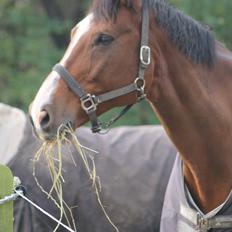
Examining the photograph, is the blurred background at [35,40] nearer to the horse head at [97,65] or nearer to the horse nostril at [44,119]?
the horse head at [97,65]

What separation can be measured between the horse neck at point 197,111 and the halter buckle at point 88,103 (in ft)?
0.79

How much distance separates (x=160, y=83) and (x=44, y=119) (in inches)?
18.1

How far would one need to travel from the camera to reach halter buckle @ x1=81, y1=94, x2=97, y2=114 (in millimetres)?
2264

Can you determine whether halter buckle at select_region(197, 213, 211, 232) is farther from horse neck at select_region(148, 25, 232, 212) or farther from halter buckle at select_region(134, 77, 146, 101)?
halter buckle at select_region(134, 77, 146, 101)

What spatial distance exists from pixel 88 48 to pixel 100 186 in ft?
2.92

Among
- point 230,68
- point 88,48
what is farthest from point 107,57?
point 230,68

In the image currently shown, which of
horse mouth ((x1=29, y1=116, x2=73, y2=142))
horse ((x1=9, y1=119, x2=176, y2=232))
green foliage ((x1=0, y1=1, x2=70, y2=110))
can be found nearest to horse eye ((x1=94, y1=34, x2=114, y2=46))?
horse mouth ((x1=29, y1=116, x2=73, y2=142))

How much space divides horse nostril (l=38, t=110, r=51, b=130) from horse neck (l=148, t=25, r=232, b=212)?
0.41 m

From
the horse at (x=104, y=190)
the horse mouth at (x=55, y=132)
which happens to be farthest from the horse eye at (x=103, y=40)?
the horse at (x=104, y=190)

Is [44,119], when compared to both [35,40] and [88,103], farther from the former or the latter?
[35,40]

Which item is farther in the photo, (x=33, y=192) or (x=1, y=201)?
(x=33, y=192)

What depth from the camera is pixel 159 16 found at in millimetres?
2355

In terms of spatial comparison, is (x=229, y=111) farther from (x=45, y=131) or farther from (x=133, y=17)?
(x=45, y=131)

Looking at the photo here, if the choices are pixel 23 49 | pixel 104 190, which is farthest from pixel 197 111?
pixel 23 49
